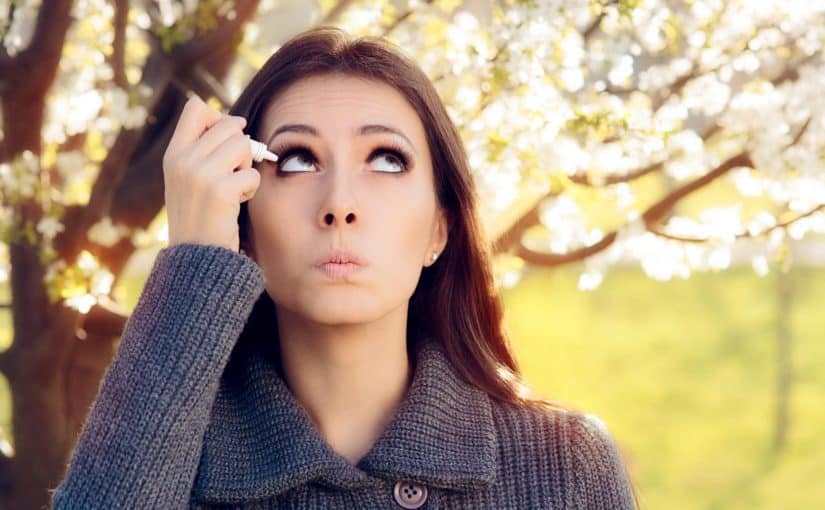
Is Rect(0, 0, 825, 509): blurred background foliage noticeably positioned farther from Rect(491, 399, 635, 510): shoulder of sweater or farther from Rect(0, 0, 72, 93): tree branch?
Rect(491, 399, 635, 510): shoulder of sweater

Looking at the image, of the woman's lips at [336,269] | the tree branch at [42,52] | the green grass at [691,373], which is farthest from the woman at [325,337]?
the green grass at [691,373]

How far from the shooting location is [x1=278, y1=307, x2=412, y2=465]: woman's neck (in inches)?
90.4

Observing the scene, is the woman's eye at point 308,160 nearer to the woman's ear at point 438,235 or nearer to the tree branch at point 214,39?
the woman's ear at point 438,235

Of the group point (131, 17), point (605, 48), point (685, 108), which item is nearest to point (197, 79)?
point (131, 17)

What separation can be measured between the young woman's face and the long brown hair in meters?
0.04

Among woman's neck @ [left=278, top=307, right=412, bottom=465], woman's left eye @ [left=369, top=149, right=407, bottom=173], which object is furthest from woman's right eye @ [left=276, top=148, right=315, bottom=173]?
woman's neck @ [left=278, top=307, right=412, bottom=465]

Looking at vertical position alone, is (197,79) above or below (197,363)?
above

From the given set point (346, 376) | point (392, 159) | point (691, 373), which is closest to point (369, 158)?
point (392, 159)

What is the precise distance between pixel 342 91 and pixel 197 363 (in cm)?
58

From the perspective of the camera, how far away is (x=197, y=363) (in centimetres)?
209

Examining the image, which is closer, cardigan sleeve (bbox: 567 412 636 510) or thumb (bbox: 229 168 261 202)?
thumb (bbox: 229 168 261 202)

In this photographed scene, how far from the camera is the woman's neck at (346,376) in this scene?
230 cm

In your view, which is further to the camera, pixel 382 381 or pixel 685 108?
pixel 685 108

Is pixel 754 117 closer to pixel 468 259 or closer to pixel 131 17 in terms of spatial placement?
pixel 468 259
